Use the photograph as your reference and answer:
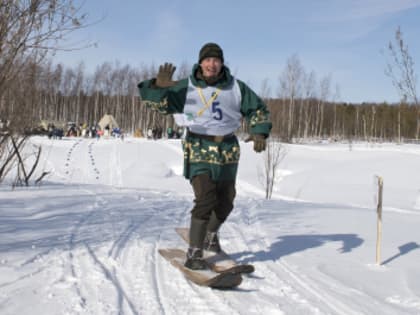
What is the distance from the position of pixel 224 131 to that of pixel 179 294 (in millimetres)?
1463

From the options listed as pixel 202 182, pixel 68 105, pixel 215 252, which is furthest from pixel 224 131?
pixel 68 105

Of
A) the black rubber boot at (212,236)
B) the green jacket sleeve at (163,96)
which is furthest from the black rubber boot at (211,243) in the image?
the green jacket sleeve at (163,96)

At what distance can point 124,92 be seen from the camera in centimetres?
6850

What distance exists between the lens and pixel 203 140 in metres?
3.82

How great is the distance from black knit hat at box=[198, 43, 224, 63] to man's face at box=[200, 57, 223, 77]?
3 cm

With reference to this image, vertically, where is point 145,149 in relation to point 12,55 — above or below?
below

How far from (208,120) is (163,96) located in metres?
0.43

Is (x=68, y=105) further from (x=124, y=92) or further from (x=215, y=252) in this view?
(x=215, y=252)

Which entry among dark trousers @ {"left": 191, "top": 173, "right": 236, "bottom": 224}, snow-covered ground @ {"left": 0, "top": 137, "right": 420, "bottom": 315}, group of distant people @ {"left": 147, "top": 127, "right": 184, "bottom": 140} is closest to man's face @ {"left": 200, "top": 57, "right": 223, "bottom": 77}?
dark trousers @ {"left": 191, "top": 173, "right": 236, "bottom": 224}

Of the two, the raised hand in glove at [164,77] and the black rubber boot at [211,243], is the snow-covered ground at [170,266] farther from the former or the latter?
the raised hand in glove at [164,77]

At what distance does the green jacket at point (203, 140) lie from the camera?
12.3 ft

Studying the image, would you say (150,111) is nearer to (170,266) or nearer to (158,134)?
(158,134)

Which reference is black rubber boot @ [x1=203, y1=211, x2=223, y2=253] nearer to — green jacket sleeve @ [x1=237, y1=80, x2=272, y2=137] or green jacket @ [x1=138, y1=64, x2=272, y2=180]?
green jacket @ [x1=138, y1=64, x2=272, y2=180]

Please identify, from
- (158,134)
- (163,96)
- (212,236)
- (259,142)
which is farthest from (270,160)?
(158,134)
